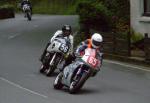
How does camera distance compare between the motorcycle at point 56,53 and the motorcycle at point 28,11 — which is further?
the motorcycle at point 28,11

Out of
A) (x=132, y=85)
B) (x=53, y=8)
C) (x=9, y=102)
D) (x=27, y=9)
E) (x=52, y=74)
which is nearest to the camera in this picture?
(x=9, y=102)

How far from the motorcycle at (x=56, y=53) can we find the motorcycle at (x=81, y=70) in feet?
8.61

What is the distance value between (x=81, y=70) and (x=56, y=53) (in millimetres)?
3496

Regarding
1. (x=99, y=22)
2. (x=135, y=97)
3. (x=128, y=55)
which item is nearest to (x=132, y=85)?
(x=135, y=97)

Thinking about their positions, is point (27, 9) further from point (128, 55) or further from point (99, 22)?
point (128, 55)

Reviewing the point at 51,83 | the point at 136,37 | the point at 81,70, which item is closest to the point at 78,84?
the point at 81,70

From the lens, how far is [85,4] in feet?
87.8

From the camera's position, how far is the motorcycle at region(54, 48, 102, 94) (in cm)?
1645

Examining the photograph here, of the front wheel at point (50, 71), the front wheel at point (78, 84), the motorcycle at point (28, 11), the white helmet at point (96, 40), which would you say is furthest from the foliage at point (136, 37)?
the motorcycle at point (28, 11)

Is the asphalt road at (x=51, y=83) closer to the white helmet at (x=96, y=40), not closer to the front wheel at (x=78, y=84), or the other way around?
the front wheel at (x=78, y=84)

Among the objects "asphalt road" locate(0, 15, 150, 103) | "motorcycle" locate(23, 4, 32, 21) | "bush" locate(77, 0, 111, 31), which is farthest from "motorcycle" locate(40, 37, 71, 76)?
"motorcycle" locate(23, 4, 32, 21)

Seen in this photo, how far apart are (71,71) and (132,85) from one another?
2.62 m

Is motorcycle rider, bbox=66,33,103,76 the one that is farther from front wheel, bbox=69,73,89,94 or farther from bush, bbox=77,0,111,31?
bush, bbox=77,0,111,31

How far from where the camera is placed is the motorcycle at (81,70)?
16.5 metres
